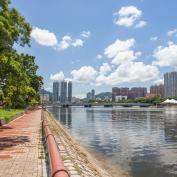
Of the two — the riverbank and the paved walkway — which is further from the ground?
the riverbank

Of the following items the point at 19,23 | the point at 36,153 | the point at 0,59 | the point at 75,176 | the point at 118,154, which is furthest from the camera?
the point at 118,154

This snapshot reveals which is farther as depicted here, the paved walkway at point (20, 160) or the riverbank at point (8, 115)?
the riverbank at point (8, 115)

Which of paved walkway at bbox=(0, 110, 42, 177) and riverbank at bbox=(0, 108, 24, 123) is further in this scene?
riverbank at bbox=(0, 108, 24, 123)

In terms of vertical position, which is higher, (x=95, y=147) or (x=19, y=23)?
(x=19, y=23)

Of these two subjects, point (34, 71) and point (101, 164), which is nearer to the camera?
point (101, 164)

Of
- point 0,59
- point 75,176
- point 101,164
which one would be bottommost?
point 101,164

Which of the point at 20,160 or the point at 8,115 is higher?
the point at 8,115

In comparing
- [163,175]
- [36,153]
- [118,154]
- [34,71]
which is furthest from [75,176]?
[34,71]

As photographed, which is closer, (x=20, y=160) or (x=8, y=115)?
(x=20, y=160)

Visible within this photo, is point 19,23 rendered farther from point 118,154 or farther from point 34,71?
point 34,71

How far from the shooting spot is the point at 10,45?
2184 cm

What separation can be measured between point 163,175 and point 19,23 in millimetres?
13437

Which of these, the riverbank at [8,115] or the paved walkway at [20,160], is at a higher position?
the riverbank at [8,115]

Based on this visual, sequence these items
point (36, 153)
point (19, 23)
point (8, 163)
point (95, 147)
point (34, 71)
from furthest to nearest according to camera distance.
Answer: point (34, 71), point (95, 147), point (19, 23), point (36, 153), point (8, 163)
